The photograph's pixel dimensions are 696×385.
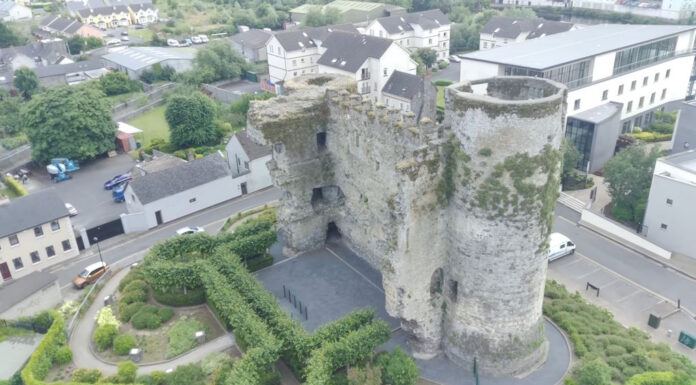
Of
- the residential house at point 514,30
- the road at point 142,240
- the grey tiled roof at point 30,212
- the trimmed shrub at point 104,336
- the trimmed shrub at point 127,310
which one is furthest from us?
the residential house at point 514,30

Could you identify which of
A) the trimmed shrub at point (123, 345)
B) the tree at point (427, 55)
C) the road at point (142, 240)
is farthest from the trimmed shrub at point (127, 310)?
the tree at point (427, 55)

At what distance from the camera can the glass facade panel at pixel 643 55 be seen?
60.7 metres

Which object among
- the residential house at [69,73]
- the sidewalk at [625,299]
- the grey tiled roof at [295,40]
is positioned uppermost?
the grey tiled roof at [295,40]

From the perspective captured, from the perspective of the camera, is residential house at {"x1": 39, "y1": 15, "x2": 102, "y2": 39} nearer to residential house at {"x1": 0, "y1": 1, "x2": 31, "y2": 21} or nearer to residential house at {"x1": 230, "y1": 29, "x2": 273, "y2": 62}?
residential house at {"x1": 0, "y1": 1, "x2": 31, "y2": 21}

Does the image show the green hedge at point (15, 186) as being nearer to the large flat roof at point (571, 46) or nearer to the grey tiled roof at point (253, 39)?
the large flat roof at point (571, 46)

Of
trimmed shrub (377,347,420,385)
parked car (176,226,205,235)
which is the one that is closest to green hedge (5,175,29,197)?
parked car (176,226,205,235)

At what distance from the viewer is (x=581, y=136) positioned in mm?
55281

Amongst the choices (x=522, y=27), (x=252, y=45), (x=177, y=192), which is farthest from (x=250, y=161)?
(x=252, y=45)

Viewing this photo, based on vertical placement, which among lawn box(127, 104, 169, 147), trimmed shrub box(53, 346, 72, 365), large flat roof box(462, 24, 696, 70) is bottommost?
trimmed shrub box(53, 346, 72, 365)

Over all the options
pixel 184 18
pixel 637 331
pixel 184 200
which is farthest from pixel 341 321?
pixel 184 18

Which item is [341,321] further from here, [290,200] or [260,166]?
[260,166]

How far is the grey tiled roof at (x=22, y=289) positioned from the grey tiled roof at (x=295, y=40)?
198ft

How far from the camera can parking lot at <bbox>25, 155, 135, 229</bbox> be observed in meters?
54.2

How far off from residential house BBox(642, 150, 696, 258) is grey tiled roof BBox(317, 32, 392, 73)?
45198 millimetres
